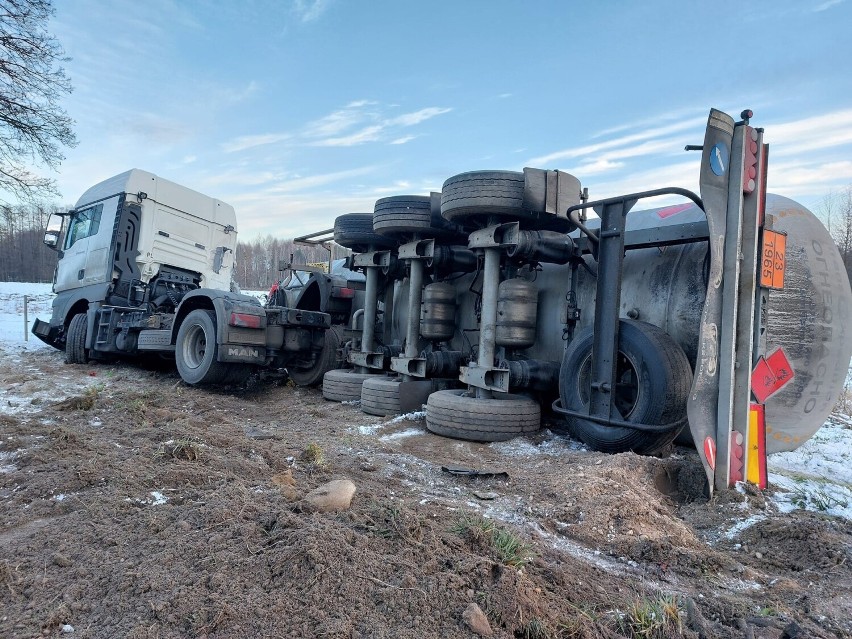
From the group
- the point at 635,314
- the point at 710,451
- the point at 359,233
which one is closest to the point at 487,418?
the point at 635,314

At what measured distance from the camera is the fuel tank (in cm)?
425

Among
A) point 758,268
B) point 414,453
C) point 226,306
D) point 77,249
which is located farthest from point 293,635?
point 77,249

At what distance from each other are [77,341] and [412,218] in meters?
6.97

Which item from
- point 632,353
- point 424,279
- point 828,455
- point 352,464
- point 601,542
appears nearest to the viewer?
point 601,542

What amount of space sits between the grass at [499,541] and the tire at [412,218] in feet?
14.7

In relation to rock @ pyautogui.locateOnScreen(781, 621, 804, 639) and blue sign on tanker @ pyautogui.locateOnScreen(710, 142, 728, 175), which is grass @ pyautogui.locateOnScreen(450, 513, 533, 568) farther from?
blue sign on tanker @ pyautogui.locateOnScreen(710, 142, 728, 175)

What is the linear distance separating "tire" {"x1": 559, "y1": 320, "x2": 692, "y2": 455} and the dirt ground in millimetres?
210

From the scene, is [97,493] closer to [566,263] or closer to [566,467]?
[566,467]

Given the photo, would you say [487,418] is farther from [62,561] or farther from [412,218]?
[62,561]

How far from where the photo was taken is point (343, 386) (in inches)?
283

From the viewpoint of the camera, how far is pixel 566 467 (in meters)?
3.89

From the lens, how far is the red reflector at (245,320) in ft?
22.7

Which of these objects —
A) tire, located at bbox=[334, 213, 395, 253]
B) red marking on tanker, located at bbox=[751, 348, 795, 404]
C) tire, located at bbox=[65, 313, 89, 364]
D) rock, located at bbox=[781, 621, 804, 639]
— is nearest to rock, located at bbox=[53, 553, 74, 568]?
rock, located at bbox=[781, 621, 804, 639]

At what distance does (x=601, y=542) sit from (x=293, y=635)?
161 centimetres
